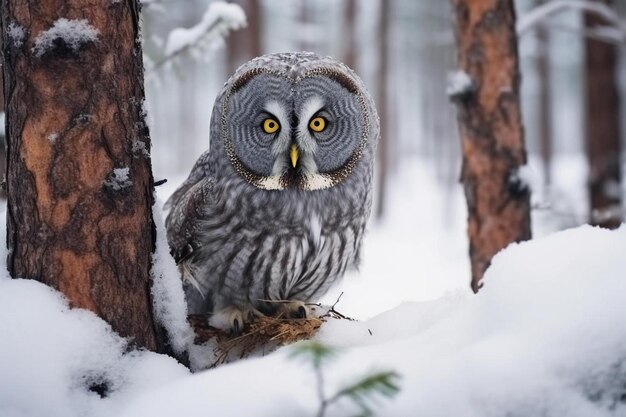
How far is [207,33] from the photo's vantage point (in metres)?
2.94

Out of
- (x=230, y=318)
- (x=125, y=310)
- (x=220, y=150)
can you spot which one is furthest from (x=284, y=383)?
(x=220, y=150)

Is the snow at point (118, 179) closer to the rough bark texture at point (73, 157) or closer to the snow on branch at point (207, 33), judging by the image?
the rough bark texture at point (73, 157)

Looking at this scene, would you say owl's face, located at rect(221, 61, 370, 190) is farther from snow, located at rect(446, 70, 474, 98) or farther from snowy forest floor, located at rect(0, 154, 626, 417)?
snow, located at rect(446, 70, 474, 98)

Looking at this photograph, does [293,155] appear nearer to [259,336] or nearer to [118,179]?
[259,336]

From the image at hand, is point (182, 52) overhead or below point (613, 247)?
overhead

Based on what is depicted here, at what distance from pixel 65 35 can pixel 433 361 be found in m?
1.09

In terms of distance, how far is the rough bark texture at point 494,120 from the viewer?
308cm

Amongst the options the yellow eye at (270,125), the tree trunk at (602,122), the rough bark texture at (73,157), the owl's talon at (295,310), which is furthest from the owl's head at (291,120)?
the tree trunk at (602,122)

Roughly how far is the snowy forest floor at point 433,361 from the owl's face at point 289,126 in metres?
0.75

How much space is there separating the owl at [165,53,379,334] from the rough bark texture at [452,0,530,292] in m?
1.01

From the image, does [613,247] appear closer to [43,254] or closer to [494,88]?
[43,254]

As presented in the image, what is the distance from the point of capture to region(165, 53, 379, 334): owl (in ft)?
7.10

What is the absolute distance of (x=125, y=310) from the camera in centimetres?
153

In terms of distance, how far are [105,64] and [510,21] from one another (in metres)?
2.22
